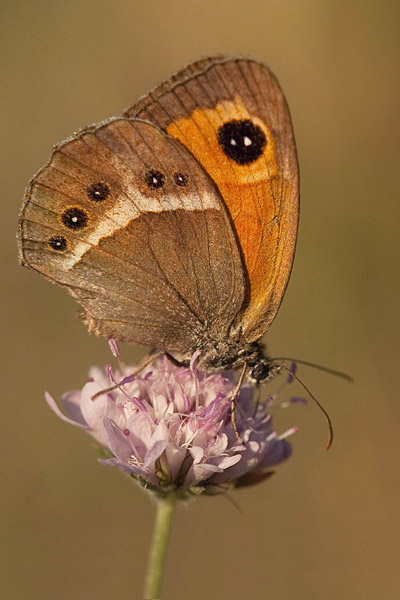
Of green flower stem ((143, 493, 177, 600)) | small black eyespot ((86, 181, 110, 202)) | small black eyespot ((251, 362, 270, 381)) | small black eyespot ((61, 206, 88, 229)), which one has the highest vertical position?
small black eyespot ((86, 181, 110, 202))

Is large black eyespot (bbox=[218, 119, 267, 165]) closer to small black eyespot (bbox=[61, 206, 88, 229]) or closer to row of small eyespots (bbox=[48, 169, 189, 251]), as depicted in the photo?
row of small eyespots (bbox=[48, 169, 189, 251])

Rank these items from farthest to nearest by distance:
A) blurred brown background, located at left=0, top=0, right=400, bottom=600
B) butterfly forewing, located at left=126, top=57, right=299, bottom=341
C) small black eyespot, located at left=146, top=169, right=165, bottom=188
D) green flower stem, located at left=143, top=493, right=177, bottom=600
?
blurred brown background, located at left=0, top=0, right=400, bottom=600 < small black eyespot, located at left=146, top=169, right=165, bottom=188 < butterfly forewing, located at left=126, top=57, right=299, bottom=341 < green flower stem, located at left=143, top=493, right=177, bottom=600

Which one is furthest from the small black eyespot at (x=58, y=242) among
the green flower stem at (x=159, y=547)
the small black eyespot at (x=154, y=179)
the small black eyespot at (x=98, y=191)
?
the green flower stem at (x=159, y=547)

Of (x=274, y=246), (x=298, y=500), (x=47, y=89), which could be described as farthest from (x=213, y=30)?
(x=274, y=246)

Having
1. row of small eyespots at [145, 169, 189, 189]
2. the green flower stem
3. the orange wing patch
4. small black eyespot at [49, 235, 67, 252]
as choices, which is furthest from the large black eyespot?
the green flower stem

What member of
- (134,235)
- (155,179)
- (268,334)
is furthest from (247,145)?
(268,334)

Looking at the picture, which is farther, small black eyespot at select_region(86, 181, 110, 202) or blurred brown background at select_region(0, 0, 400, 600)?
blurred brown background at select_region(0, 0, 400, 600)

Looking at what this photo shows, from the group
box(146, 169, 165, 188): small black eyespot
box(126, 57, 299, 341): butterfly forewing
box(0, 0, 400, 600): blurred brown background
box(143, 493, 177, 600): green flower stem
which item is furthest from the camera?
box(0, 0, 400, 600): blurred brown background

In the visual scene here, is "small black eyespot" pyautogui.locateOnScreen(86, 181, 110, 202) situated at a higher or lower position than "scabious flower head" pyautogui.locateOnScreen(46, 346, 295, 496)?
higher

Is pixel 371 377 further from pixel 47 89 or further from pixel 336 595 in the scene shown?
pixel 47 89
